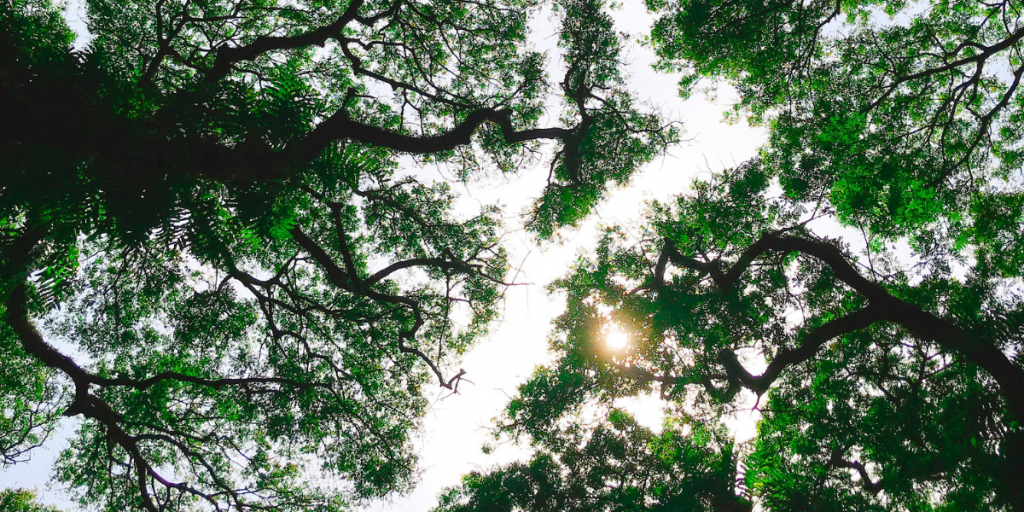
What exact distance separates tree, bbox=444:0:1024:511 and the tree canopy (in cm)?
5

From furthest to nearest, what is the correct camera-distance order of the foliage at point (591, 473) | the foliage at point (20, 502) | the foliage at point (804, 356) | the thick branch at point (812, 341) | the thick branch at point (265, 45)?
the foliage at point (20, 502) → the foliage at point (591, 473) → the thick branch at point (265, 45) → the thick branch at point (812, 341) → the foliage at point (804, 356)

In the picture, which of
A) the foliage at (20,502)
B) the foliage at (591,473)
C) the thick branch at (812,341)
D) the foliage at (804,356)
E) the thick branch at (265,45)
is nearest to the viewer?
the foliage at (804,356)

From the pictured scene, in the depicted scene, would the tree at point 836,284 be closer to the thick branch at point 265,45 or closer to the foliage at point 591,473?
the foliage at point 591,473

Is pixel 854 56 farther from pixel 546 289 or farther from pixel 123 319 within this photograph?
pixel 123 319

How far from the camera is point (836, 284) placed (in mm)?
7121

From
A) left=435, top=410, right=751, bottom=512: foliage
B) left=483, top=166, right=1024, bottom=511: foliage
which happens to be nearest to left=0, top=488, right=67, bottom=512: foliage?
left=435, top=410, right=751, bottom=512: foliage

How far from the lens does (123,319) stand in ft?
27.0

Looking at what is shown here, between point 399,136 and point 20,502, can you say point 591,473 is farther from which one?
point 20,502

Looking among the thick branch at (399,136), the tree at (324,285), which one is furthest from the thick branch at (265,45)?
the thick branch at (399,136)

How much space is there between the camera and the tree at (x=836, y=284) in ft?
14.7

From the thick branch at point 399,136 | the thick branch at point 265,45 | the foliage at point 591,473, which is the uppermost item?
the thick branch at point 265,45

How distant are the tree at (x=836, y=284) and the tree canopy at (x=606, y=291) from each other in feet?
0.16

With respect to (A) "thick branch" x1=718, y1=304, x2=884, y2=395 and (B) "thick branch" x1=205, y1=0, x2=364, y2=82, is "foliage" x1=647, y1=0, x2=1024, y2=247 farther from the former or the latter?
(B) "thick branch" x1=205, y1=0, x2=364, y2=82

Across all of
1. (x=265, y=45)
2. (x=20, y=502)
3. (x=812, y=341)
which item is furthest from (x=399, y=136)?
(x=20, y=502)
